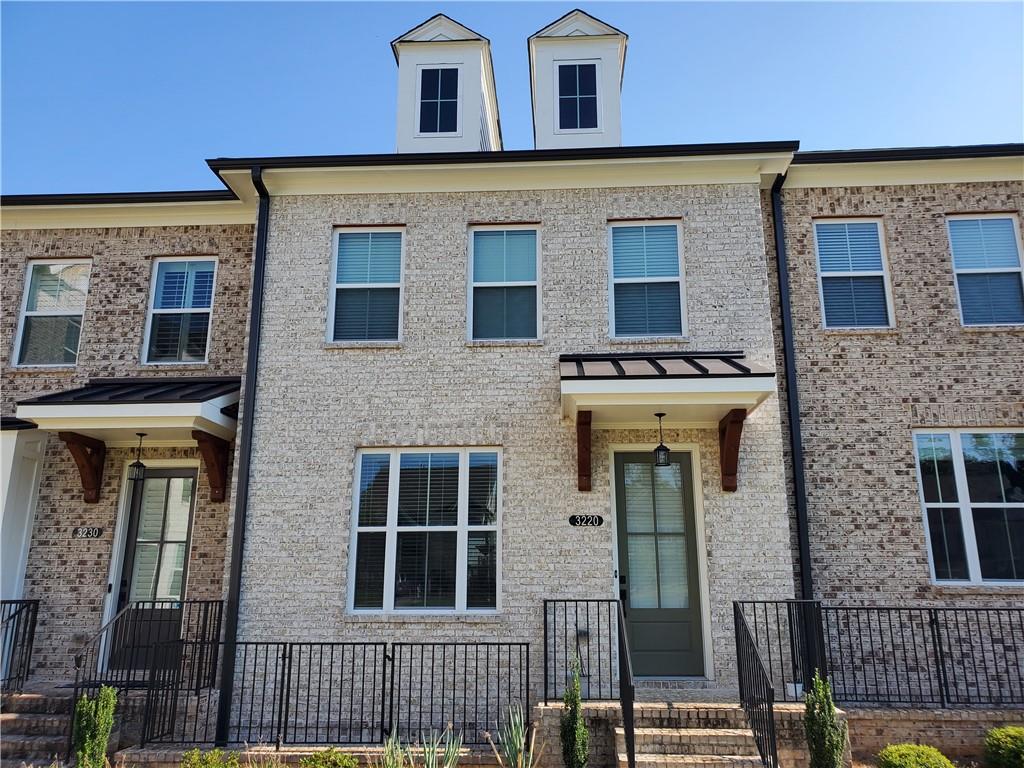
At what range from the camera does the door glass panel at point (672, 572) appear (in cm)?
844

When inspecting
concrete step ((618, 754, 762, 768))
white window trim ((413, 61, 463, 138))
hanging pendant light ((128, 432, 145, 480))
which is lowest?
concrete step ((618, 754, 762, 768))

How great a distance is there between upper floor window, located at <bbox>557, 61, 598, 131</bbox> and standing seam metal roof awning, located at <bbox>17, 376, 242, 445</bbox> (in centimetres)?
632

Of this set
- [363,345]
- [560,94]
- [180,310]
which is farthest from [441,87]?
[180,310]

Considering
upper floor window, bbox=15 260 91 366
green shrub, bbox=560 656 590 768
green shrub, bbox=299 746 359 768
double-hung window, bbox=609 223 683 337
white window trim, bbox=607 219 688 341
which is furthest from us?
upper floor window, bbox=15 260 91 366

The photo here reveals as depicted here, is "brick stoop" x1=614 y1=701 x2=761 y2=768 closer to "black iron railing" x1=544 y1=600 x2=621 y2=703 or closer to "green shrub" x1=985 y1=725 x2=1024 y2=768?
"black iron railing" x1=544 y1=600 x2=621 y2=703

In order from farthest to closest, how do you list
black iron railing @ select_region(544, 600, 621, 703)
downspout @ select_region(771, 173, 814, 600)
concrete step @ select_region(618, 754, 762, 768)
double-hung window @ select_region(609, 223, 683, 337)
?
double-hung window @ select_region(609, 223, 683, 337), downspout @ select_region(771, 173, 814, 600), black iron railing @ select_region(544, 600, 621, 703), concrete step @ select_region(618, 754, 762, 768)

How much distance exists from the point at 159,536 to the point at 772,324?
8489 mm

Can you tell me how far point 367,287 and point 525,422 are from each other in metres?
2.77

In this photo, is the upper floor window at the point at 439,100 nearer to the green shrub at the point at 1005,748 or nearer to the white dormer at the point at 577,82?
the white dormer at the point at 577,82

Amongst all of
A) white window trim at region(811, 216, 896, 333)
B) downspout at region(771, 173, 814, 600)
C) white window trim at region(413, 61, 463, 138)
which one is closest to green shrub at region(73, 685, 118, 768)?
downspout at region(771, 173, 814, 600)

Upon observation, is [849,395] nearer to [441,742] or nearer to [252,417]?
[441,742]

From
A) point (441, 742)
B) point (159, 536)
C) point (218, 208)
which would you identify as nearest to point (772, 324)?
point (441, 742)

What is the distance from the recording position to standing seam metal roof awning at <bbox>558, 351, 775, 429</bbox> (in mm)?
7656

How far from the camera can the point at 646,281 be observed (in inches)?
365
